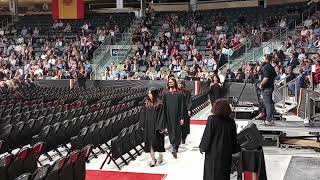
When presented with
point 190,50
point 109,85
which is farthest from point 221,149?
point 190,50

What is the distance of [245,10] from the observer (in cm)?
3228

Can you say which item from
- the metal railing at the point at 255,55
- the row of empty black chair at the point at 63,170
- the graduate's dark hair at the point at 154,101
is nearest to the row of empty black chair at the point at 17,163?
the row of empty black chair at the point at 63,170

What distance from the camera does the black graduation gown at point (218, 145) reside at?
21.6 ft

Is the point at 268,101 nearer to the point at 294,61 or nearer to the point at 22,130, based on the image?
the point at 22,130

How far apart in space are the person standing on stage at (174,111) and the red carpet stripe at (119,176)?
1483 millimetres

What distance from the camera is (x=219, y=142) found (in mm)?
6598

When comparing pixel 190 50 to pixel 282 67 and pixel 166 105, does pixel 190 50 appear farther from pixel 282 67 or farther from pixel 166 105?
pixel 166 105

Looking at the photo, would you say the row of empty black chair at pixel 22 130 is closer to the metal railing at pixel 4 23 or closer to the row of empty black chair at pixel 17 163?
the row of empty black chair at pixel 17 163

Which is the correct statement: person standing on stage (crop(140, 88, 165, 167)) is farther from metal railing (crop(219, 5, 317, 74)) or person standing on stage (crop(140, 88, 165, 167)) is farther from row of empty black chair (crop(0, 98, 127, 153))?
metal railing (crop(219, 5, 317, 74))

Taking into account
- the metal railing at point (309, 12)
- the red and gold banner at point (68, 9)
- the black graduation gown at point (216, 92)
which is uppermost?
the red and gold banner at point (68, 9)

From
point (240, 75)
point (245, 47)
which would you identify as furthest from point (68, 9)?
point (240, 75)

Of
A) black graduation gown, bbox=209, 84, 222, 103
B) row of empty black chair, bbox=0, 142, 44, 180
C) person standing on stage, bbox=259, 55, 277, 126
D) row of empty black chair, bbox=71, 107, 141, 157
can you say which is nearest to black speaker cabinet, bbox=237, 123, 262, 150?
row of empty black chair, bbox=0, 142, 44, 180

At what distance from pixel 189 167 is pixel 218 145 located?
3058mm

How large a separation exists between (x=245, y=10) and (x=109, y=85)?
1101 cm
